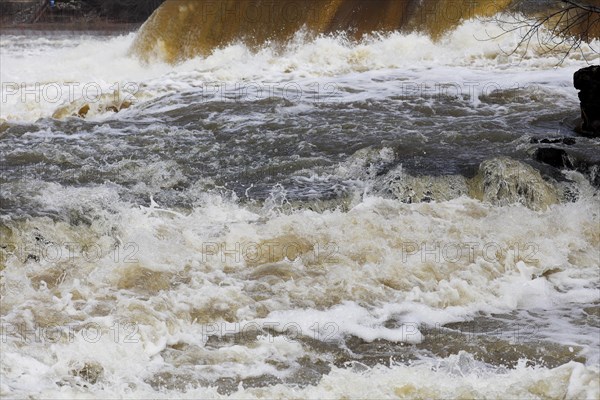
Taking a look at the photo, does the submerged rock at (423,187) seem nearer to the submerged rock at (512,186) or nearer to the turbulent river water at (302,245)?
the turbulent river water at (302,245)

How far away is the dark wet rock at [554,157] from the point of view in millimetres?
7512

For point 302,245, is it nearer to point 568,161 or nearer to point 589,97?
point 568,161

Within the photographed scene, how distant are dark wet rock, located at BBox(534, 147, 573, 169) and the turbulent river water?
0.17 meters

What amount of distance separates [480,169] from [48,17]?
928 inches

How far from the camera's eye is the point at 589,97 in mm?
8117

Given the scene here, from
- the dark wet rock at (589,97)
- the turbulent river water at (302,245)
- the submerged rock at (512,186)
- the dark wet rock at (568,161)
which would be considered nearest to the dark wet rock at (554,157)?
the dark wet rock at (568,161)

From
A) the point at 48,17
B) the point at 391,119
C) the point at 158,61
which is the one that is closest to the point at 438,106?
the point at 391,119

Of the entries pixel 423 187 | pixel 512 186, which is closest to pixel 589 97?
pixel 512 186

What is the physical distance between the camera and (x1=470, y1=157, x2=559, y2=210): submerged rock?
7.02m

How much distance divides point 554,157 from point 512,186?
714 millimetres

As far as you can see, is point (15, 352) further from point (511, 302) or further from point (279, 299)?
point (511, 302)

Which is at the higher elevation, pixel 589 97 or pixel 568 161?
pixel 589 97

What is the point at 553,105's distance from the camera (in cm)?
952

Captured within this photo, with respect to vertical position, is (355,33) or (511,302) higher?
(355,33)
